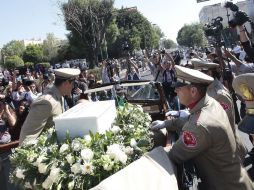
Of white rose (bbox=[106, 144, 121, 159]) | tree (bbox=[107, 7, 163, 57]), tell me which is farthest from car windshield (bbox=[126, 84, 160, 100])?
tree (bbox=[107, 7, 163, 57])

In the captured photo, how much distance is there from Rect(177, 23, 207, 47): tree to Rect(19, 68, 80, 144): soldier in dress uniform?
130657mm

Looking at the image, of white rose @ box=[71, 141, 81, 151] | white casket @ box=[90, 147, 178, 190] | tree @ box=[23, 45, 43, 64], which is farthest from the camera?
tree @ box=[23, 45, 43, 64]

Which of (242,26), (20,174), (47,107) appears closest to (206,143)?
(20,174)

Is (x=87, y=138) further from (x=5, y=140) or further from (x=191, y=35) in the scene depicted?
(x=191, y=35)

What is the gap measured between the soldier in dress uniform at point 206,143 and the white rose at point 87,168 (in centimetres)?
58

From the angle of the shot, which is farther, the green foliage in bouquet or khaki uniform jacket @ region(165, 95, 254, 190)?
khaki uniform jacket @ region(165, 95, 254, 190)

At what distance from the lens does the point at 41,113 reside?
13.4ft

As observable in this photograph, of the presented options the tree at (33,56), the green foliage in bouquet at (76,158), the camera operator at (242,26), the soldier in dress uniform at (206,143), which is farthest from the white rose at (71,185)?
the tree at (33,56)

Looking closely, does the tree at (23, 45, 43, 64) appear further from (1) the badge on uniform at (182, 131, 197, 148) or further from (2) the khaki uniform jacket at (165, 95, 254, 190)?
(1) the badge on uniform at (182, 131, 197, 148)

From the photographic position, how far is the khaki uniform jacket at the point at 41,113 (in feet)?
13.1

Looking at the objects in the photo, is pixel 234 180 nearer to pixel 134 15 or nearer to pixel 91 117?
pixel 91 117

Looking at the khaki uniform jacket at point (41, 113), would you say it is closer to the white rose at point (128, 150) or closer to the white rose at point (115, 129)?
the white rose at point (115, 129)

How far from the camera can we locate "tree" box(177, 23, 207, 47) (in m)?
135

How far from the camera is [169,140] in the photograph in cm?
349
